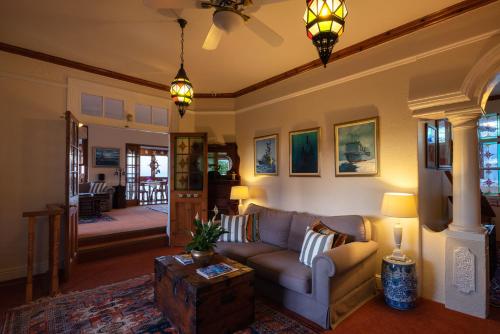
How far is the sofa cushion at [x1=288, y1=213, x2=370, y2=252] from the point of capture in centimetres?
300

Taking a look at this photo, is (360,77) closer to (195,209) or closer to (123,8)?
(123,8)

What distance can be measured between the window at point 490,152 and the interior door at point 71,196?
7.35 metres

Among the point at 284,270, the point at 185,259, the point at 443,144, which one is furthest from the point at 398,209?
the point at 185,259

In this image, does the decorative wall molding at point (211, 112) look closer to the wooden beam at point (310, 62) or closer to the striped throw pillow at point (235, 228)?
the wooden beam at point (310, 62)

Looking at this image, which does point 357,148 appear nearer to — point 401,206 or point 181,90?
point 401,206

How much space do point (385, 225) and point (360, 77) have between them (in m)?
1.88

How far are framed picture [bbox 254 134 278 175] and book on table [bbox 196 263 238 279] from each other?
2.28 metres

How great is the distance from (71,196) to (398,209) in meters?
4.05

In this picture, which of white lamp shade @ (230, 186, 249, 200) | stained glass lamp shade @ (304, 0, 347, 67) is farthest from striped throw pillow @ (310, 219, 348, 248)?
stained glass lamp shade @ (304, 0, 347, 67)

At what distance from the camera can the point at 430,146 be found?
125 inches

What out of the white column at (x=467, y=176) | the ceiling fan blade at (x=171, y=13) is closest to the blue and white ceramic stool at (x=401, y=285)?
the white column at (x=467, y=176)

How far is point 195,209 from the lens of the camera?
496 cm

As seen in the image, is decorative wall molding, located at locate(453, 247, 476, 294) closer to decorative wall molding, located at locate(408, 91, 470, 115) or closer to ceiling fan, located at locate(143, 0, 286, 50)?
decorative wall molding, located at locate(408, 91, 470, 115)

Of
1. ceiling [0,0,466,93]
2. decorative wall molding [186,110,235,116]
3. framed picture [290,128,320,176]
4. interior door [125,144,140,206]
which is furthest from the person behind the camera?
interior door [125,144,140,206]
